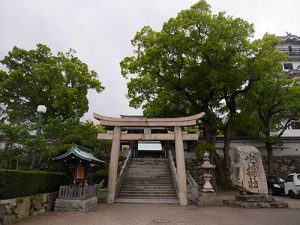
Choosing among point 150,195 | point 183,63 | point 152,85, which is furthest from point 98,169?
point 183,63

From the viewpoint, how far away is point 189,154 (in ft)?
77.4

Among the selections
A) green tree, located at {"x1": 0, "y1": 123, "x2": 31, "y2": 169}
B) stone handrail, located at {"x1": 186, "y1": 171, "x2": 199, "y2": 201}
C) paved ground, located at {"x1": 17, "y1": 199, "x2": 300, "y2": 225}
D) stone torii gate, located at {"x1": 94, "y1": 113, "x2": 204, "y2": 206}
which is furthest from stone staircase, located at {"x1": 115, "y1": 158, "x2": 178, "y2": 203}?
green tree, located at {"x1": 0, "y1": 123, "x2": 31, "y2": 169}

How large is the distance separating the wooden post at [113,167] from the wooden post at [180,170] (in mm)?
3863

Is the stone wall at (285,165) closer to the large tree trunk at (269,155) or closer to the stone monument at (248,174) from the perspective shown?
the large tree trunk at (269,155)

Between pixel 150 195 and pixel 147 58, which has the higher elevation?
pixel 147 58

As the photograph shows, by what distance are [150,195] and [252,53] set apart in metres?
13.1

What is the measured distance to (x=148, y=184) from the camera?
17.7 metres

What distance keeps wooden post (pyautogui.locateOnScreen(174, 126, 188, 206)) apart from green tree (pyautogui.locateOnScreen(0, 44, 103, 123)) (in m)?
13.5

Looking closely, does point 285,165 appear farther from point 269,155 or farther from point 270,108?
point 270,108

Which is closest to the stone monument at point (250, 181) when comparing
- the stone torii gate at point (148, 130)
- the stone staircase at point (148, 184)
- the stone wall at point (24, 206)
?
the stone torii gate at point (148, 130)

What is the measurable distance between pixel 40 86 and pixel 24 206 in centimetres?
1756

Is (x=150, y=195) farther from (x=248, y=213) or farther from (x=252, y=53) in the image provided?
(x=252, y=53)

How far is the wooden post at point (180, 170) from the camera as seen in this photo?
13.8m

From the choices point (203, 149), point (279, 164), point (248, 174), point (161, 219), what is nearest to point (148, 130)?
point (203, 149)
